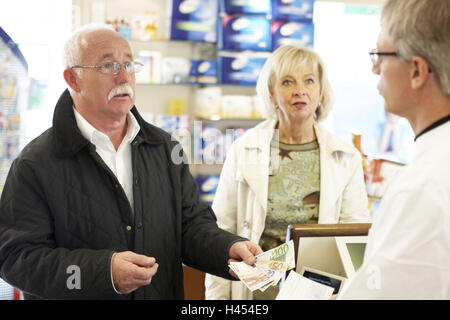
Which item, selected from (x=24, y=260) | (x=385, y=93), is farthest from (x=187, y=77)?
(x=385, y=93)

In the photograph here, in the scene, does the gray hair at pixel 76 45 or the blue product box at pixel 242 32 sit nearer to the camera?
the gray hair at pixel 76 45

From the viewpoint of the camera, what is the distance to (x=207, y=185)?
4723 millimetres

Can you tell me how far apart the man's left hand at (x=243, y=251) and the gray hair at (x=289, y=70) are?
3.38 ft

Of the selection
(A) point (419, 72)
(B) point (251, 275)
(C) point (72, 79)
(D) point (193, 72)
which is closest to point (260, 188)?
(B) point (251, 275)

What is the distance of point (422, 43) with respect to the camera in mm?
1151

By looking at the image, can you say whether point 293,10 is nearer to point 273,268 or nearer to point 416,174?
point 273,268

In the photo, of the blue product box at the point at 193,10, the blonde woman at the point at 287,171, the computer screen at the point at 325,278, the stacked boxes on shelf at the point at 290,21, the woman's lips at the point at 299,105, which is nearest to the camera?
the computer screen at the point at 325,278

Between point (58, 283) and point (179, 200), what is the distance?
0.59m

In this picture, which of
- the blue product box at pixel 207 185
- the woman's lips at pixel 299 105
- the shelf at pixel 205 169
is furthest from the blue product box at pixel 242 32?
the woman's lips at pixel 299 105

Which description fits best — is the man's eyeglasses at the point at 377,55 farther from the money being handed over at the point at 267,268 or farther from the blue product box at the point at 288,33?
the blue product box at the point at 288,33

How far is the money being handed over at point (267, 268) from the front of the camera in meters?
1.58

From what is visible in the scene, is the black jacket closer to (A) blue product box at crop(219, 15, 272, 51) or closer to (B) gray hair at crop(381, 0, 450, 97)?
(B) gray hair at crop(381, 0, 450, 97)

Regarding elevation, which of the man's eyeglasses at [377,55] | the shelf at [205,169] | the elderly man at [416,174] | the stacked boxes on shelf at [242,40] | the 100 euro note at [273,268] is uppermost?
the stacked boxes on shelf at [242,40]

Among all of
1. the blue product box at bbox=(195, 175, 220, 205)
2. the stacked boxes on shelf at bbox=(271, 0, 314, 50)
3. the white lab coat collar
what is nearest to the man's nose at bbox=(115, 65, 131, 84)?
the white lab coat collar
